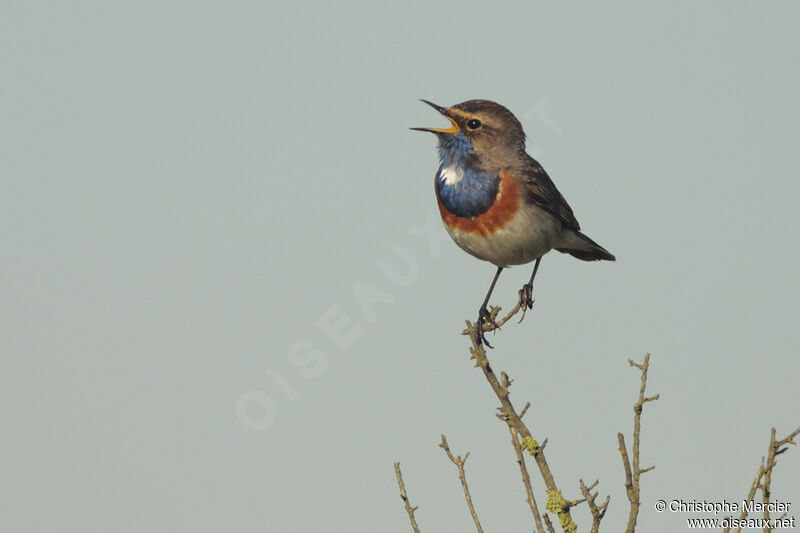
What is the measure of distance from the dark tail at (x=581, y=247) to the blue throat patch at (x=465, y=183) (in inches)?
67.6

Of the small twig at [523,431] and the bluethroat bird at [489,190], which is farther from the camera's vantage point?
the bluethroat bird at [489,190]

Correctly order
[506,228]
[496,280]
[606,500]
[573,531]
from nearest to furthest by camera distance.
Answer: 1. [606,500]
2. [573,531]
3. [506,228]
4. [496,280]

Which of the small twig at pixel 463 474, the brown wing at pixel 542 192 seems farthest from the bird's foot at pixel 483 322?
the small twig at pixel 463 474

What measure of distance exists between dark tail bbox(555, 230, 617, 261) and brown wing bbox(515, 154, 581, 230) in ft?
0.72

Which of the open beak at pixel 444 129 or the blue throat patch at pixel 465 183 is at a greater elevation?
the open beak at pixel 444 129

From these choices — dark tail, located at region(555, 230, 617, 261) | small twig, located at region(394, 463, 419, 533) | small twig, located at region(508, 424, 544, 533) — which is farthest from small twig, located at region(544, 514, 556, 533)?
dark tail, located at region(555, 230, 617, 261)

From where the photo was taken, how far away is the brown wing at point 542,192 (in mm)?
10555

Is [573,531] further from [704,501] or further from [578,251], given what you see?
[578,251]

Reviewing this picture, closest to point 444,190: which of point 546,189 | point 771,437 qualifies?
point 546,189

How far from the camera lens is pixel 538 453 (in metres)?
7.05

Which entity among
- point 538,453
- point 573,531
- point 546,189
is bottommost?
point 573,531

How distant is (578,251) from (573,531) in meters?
5.76

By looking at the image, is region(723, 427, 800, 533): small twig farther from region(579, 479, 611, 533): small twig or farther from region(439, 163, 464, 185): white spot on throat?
region(439, 163, 464, 185): white spot on throat

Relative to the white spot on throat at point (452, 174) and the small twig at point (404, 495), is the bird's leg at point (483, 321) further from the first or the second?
the small twig at point (404, 495)
